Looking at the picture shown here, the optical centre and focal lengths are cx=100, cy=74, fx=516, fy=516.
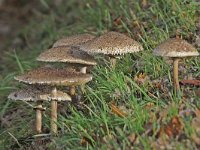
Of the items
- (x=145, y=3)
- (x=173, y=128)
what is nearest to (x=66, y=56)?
(x=173, y=128)

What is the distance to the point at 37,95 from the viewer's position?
15.1ft

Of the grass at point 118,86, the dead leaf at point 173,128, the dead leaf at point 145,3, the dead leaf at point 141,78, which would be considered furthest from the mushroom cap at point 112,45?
the dead leaf at point 145,3

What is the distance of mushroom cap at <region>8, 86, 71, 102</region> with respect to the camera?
4582 mm

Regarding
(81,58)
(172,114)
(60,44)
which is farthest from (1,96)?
(172,114)

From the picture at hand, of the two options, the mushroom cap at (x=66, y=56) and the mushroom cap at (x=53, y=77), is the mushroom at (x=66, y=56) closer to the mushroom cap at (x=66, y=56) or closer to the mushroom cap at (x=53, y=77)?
the mushroom cap at (x=66, y=56)

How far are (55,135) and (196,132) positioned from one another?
1.38 meters

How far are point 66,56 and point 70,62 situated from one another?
0.18m

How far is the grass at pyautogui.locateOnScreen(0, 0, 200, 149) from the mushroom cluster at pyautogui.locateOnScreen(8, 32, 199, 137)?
7.7 inches

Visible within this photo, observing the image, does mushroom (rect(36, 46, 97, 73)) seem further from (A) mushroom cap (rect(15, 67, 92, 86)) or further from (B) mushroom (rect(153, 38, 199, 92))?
(B) mushroom (rect(153, 38, 199, 92))

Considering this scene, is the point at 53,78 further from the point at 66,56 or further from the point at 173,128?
the point at 173,128

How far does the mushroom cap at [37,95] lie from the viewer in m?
4.58

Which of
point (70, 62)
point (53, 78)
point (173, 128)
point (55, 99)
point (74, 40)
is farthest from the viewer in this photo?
point (74, 40)

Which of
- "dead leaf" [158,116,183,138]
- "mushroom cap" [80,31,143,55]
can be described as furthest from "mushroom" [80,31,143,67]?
"dead leaf" [158,116,183,138]

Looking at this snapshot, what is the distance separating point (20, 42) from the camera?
9086 millimetres
